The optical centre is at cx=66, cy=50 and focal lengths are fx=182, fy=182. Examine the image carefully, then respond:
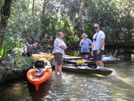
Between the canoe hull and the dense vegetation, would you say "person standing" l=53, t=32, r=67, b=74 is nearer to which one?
the canoe hull

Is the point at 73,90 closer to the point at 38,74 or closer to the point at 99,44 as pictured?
the point at 38,74

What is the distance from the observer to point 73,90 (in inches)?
197

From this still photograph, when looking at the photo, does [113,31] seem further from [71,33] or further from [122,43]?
[71,33]

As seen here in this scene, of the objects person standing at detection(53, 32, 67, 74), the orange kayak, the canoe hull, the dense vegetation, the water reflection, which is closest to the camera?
the water reflection

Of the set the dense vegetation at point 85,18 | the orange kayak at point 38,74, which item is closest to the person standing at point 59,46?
the orange kayak at point 38,74

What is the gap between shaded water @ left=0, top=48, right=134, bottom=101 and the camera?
4348mm

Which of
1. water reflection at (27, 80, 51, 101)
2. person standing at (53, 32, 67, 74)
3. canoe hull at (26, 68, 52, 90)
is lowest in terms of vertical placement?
water reflection at (27, 80, 51, 101)

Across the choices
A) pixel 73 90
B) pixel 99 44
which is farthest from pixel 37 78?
pixel 99 44

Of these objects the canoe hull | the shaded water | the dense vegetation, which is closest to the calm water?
the shaded water

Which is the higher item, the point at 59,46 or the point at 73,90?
the point at 59,46

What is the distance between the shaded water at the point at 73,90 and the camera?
4348 mm

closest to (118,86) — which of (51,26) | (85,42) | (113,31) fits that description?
(85,42)

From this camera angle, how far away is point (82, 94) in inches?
183

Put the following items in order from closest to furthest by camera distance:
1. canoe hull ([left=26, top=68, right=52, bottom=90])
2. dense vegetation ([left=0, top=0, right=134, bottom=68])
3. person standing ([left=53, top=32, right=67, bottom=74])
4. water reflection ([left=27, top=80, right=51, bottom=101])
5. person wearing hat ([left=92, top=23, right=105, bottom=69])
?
water reflection ([left=27, top=80, right=51, bottom=101]) → canoe hull ([left=26, top=68, right=52, bottom=90]) → person wearing hat ([left=92, top=23, right=105, bottom=69]) → person standing ([left=53, top=32, right=67, bottom=74]) → dense vegetation ([left=0, top=0, right=134, bottom=68])
